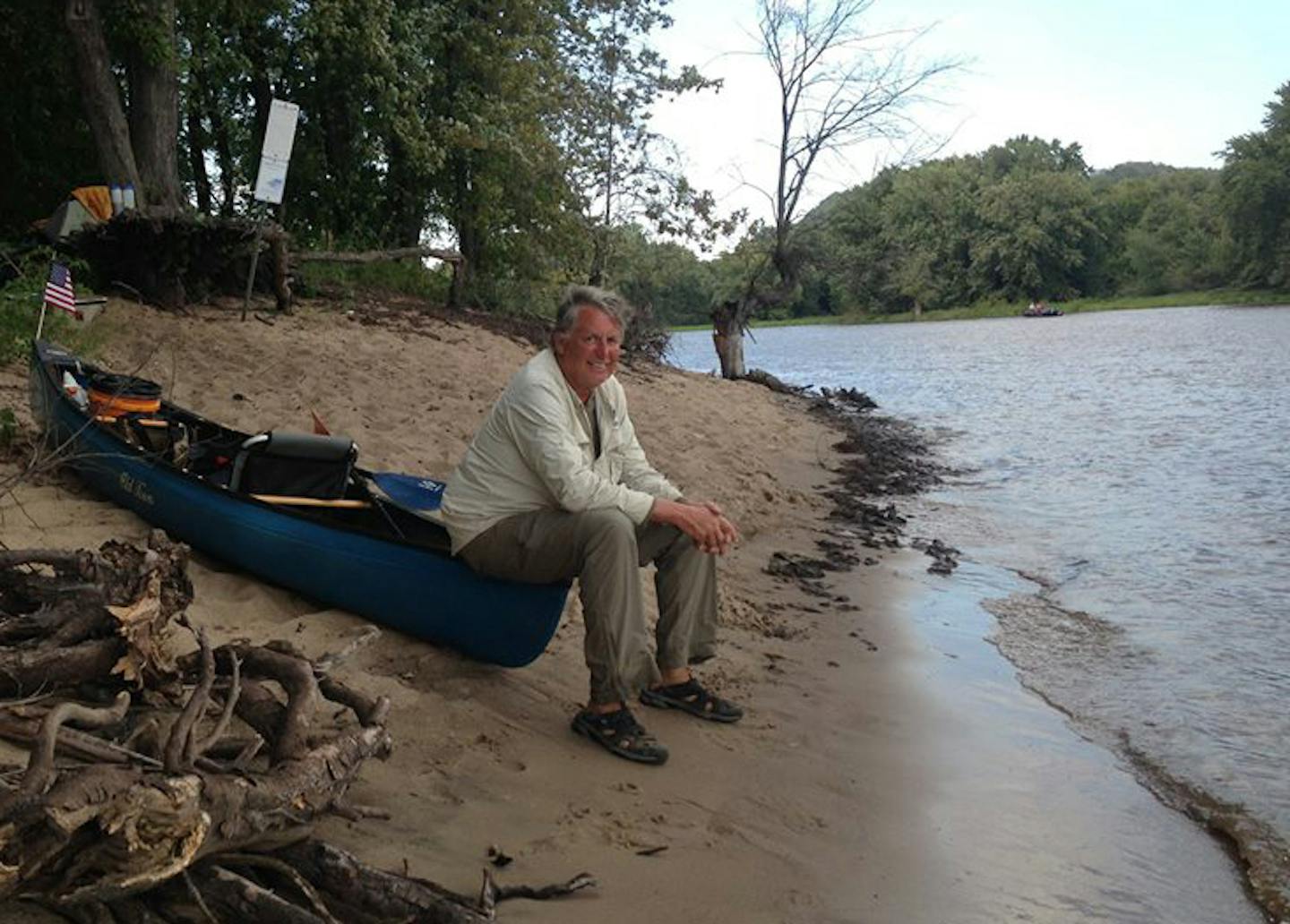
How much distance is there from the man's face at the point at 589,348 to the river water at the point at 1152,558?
110 inches

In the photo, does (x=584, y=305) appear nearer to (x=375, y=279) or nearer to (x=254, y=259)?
(x=254, y=259)

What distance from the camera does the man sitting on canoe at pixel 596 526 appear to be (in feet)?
12.7

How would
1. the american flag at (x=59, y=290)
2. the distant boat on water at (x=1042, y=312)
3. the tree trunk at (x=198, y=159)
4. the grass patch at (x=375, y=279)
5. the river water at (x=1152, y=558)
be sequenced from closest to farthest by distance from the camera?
the river water at (x=1152, y=558), the american flag at (x=59, y=290), the grass patch at (x=375, y=279), the tree trunk at (x=198, y=159), the distant boat on water at (x=1042, y=312)

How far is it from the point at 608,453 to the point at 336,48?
12.7 m

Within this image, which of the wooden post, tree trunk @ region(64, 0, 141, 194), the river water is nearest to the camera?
the river water

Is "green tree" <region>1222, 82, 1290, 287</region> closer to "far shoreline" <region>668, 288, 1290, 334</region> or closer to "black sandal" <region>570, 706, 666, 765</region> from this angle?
"far shoreline" <region>668, 288, 1290, 334</region>

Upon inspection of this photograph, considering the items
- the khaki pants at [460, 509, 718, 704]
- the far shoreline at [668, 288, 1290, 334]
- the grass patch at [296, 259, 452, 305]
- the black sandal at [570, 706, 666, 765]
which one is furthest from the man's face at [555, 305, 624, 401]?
the far shoreline at [668, 288, 1290, 334]

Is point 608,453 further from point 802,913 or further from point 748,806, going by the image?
point 802,913

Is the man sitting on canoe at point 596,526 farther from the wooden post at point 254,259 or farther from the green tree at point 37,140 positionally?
the green tree at point 37,140

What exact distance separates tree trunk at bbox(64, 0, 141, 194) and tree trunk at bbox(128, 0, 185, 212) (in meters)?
0.68

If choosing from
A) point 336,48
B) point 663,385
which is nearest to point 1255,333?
point 663,385

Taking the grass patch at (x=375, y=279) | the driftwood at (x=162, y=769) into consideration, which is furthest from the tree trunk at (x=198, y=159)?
the driftwood at (x=162, y=769)

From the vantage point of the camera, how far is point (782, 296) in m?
25.5

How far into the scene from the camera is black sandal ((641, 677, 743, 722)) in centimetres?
430
